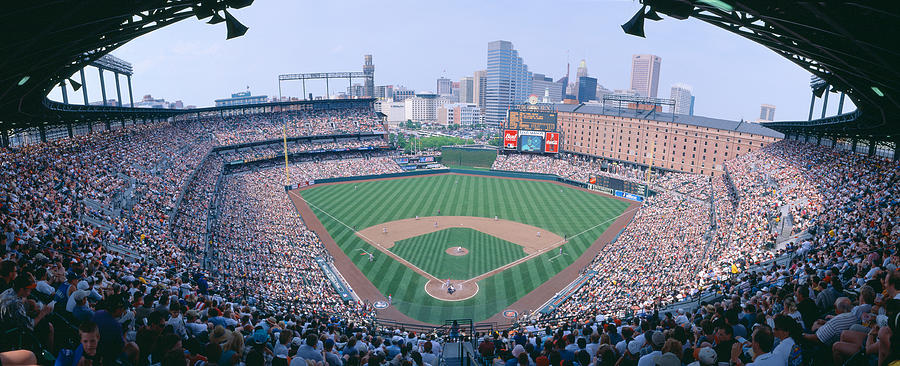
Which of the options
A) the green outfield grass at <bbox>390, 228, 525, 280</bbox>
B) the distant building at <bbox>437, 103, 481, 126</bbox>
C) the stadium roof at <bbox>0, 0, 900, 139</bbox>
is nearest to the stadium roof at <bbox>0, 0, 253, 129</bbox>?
the stadium roof at <bbox>0, 0, 900, 139</bbox>

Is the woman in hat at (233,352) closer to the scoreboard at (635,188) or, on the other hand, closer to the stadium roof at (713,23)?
the stadium roof at (713,23)

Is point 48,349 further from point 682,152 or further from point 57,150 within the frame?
point 682,152

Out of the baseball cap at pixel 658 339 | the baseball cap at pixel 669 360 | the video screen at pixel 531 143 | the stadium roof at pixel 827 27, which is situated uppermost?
the stadium roof at pixel 827 27

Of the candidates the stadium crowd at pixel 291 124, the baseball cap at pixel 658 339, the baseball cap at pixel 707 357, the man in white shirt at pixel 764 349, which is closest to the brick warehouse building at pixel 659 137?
the stadium crowd at pixel 291 124

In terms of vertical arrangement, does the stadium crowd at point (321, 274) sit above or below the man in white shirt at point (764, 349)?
below

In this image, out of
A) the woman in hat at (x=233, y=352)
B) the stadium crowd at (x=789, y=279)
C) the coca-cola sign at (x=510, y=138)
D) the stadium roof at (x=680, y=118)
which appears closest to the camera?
the stadium crowd at (x=789, y=279)

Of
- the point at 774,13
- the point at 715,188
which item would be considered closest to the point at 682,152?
the point at 715,188

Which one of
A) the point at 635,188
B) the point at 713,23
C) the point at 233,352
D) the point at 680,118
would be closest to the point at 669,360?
the point at 233,352
